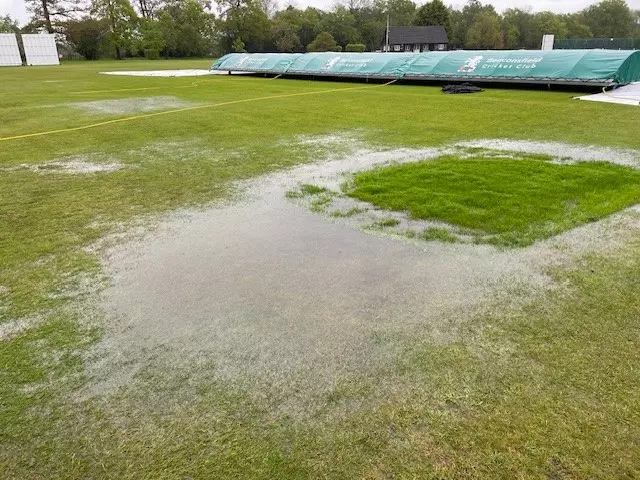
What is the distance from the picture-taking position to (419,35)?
2303 inches

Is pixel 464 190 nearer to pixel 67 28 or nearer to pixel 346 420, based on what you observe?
pixel 346 420

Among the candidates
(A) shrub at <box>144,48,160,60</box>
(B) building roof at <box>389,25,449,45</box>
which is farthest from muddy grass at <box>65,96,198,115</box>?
(B) building roof at <box>389,25,449,45</box>

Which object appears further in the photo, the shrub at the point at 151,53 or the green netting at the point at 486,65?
the shrub at the point at 151,53

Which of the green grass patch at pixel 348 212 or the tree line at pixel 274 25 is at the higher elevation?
the tree line at pixel 274 25

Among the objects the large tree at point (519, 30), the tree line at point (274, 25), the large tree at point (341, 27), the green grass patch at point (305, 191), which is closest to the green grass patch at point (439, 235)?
the green grass patch at point (305, 191)

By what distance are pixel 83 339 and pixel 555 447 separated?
2411 millimetres

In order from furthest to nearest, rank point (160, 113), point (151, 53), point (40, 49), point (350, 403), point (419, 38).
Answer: point (419, 38)
point (151, 53)
point (40, 49)
point (160, 113)
point (350, 403)

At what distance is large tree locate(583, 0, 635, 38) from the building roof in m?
29.9

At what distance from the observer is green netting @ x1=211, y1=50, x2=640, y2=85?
13398 mm

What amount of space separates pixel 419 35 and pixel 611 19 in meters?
34.9

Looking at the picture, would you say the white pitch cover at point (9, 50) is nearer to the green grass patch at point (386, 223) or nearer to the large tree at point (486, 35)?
the green grass patch at point (386, 223)

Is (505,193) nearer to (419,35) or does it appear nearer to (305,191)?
(305,191)

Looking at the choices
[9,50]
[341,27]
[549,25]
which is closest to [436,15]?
[341,27]

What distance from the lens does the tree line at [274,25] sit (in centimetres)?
4844
